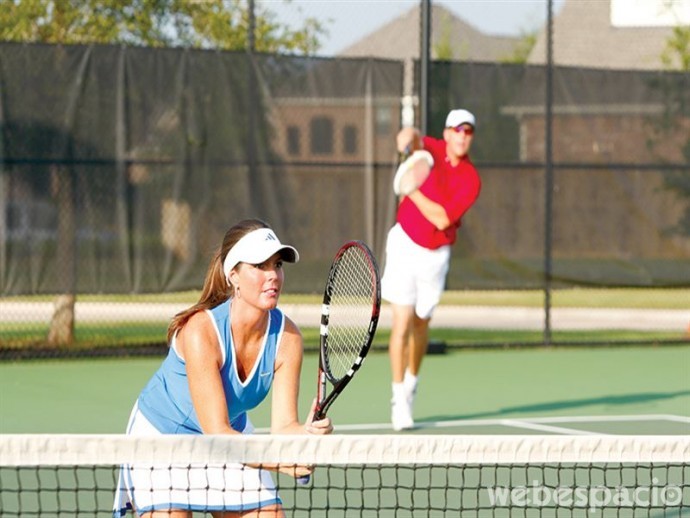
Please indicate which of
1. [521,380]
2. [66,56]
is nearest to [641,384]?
[521,380]

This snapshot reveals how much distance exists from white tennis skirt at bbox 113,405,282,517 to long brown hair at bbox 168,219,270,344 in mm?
388

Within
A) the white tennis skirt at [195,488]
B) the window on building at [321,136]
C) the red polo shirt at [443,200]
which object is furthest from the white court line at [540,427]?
the white tennis skirt at [195,488]

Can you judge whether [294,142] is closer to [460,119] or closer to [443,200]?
[443,200]

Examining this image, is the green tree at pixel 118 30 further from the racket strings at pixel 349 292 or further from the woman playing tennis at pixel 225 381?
the woman playing tennis at pixel 225 381

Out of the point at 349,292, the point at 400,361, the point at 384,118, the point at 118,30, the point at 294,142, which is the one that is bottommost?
the point at 400,361

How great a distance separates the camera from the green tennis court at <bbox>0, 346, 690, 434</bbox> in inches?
309

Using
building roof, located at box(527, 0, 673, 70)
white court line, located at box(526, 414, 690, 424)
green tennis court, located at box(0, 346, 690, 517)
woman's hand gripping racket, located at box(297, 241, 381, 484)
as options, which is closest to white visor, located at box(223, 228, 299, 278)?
woman's hand gripping racket, located at box(297, 241, 381, 484)

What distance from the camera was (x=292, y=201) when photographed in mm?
10859

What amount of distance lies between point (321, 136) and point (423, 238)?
3.27 metres

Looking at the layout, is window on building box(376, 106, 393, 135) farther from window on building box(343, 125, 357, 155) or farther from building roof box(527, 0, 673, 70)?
building roof box(527, 0, 673, 70)

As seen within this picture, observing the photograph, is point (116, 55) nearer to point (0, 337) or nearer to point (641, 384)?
point (0, 337)

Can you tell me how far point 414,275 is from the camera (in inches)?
309

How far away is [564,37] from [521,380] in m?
20.9

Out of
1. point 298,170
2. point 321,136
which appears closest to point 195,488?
point 298,170
